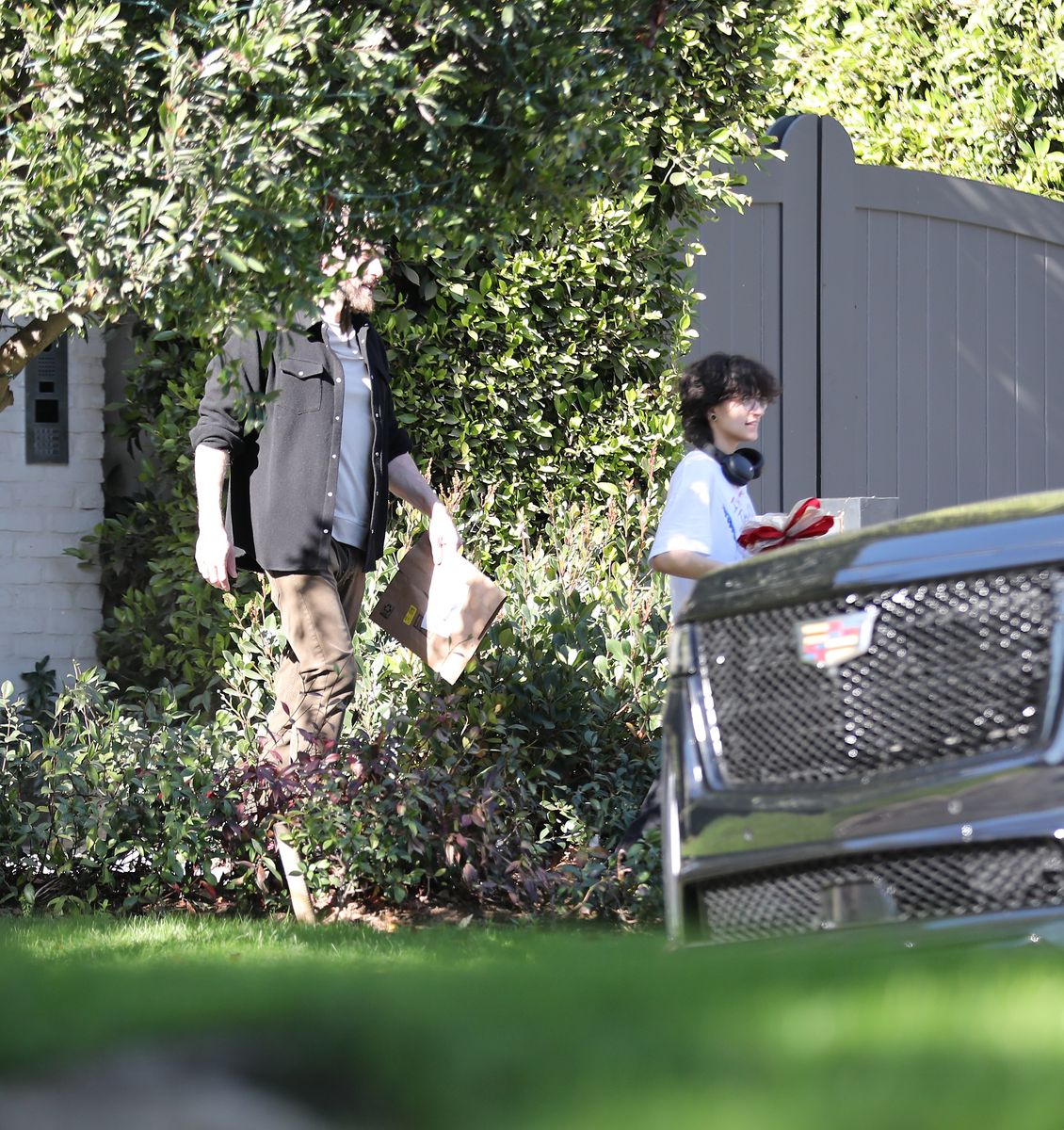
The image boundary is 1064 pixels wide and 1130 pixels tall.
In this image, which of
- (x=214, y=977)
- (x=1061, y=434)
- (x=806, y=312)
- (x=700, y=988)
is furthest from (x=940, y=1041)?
(x=1061, y=434)

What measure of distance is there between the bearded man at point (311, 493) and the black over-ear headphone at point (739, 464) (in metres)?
0.89

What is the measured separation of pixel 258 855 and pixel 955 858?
297 cm

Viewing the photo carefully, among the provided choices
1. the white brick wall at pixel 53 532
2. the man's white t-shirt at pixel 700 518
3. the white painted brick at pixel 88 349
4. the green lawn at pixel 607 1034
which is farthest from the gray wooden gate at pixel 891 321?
the green lawn at pixel 607 1034

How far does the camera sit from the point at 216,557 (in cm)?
504

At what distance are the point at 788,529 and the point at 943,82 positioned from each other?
24.5 feet

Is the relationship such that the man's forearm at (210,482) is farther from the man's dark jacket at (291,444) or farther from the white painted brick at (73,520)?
the white painted brick at (73,520)

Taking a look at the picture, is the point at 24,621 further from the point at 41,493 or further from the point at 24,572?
the point at 41,493

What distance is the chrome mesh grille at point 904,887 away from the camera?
280 cm

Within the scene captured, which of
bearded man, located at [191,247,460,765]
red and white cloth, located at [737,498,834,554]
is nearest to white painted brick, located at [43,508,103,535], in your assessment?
bearded man, located at [191,247,460,765]

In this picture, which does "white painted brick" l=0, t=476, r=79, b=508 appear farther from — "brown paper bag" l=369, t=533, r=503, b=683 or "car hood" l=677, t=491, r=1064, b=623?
"car hood" l=677, t=491, r=1064, b=623

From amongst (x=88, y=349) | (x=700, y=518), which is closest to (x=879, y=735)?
(x=700, y=518)

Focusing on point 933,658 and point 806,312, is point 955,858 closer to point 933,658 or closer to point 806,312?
point 933,658

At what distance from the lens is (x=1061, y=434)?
1034 centimetres

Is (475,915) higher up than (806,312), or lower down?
lower down
